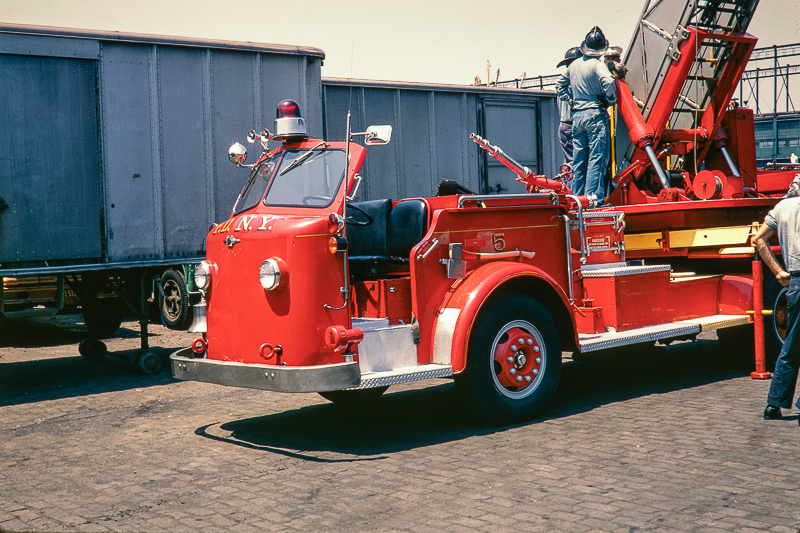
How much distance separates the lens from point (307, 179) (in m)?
6.39

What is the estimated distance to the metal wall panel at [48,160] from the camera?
8.46 m

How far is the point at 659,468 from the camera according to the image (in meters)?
5.22

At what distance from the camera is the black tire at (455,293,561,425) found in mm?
6203

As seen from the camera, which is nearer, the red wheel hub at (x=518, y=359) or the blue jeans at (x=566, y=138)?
the red wheel hub at (x=518, y=359)

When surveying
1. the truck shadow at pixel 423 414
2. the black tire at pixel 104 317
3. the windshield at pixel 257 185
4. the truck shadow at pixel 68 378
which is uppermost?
the windshield at pixel 257 185

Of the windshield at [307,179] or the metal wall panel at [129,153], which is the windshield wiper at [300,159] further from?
the metal wall panel at [129,153]

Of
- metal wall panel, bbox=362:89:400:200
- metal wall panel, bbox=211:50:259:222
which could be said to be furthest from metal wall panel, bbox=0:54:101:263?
metal wall panel, bbox=362:89:400:200

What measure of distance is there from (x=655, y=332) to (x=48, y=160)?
20.8 ft

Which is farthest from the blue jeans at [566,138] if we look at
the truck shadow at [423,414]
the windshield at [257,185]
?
the windshield at [257,185]

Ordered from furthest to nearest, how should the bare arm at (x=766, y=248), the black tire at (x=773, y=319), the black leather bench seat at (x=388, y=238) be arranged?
1. the black tire at (x=773, y=319)
2. the bare arm at (x=766, y=248)
3. the black leather bench seat at (x=388, y=238)

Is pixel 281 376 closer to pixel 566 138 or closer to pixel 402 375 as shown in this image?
pixel 402 375

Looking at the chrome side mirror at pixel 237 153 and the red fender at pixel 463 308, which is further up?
the chrome side mirror at pixel 237 153

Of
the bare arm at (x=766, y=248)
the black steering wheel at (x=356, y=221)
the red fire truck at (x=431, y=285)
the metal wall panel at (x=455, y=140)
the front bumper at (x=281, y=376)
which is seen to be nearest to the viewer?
the front bumper at (x=281, y=376)

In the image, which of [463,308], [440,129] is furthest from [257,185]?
[440,129]
